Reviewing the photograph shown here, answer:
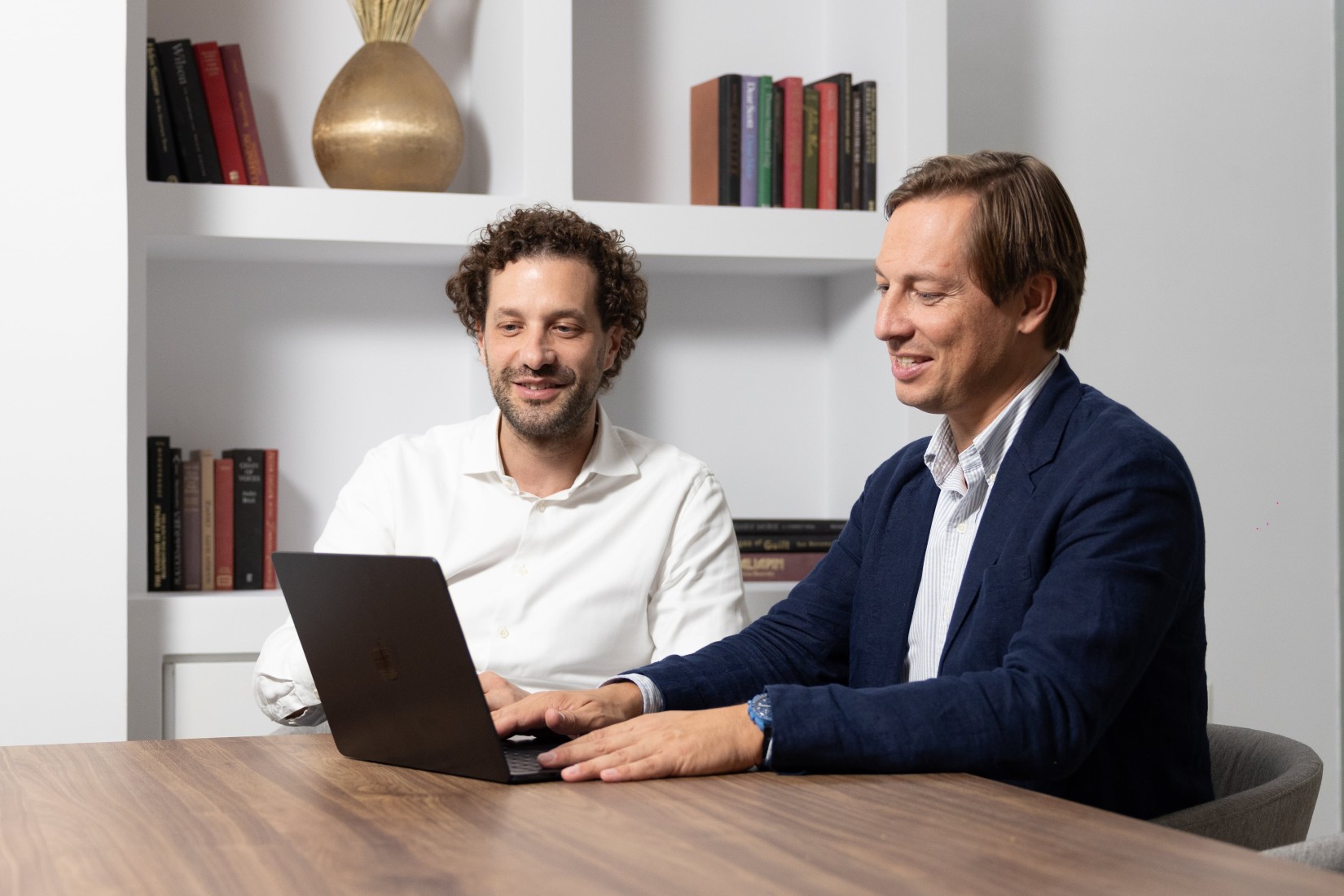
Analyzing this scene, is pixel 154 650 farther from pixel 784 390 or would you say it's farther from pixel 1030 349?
pixel 1030 349

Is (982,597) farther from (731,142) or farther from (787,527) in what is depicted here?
(731,142)

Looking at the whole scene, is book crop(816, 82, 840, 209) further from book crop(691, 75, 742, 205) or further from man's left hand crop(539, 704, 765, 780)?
man's left hand crop(539, 704, 765, 780)

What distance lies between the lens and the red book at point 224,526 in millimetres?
2855

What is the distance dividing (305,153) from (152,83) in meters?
0.39

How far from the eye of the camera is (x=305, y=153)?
307cm

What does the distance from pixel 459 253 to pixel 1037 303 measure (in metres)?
1.51

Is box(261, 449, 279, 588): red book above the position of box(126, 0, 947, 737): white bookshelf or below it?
below

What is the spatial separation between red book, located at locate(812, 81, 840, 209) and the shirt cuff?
67.6 inches

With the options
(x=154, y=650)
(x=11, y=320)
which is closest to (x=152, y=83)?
(x=11, y=320)

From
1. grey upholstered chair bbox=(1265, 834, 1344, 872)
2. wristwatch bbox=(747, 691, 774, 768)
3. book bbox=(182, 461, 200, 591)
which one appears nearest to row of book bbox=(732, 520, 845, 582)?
book bbox=(182, 461, 200, 591)

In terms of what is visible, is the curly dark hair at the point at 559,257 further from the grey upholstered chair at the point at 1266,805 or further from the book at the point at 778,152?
the grey upholstered chair at the point at 1266,805

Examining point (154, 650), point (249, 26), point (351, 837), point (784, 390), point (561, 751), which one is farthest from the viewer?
point (784, 390)

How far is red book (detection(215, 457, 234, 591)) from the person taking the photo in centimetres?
286

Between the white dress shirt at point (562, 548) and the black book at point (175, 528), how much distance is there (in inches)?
24.5
